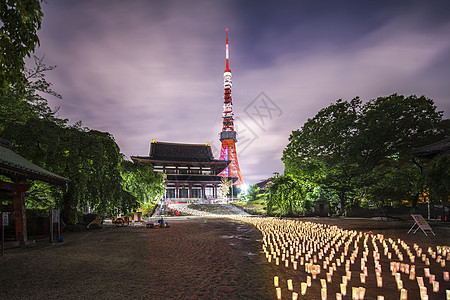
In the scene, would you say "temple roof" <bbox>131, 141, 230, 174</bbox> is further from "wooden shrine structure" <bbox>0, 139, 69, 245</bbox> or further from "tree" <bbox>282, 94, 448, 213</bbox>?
"wooden shrine structure" <bbox>0, 139, 69, 245</bbox>

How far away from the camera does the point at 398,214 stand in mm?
19781

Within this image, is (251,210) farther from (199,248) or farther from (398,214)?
(199,248)

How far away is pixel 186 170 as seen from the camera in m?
43.2

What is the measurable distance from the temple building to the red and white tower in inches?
383

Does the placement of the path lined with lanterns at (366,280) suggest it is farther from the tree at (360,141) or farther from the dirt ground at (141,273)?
the tree at (360,141)

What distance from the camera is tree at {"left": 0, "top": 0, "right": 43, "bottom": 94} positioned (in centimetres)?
341

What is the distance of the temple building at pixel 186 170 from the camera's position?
40.6 meters

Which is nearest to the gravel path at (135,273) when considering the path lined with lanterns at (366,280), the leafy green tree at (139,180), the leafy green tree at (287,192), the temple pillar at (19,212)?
the path lined with lanterns at (366,280)

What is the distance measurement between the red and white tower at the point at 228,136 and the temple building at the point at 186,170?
9736 millimetres

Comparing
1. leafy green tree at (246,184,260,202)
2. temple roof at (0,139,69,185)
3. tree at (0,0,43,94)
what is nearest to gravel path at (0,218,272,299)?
temple roof at (0,139,69,185)

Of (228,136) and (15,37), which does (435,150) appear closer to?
(15,37)

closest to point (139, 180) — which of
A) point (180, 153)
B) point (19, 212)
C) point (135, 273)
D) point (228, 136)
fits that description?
point (19, 212)

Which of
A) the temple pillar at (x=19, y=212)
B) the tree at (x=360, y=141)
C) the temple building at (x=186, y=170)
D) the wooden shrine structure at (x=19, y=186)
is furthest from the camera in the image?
the temple building at (x=186, y=170)

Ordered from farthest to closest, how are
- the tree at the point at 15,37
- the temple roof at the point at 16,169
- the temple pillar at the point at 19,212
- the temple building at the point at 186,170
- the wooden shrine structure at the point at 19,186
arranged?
the temple building at the point at 186,170 → the temple pillar at the point at 19,212 → the wooden shrine structure at the point at 19,186 → the temple roof at the point at 16,169 → the tree at the point at 15,37
